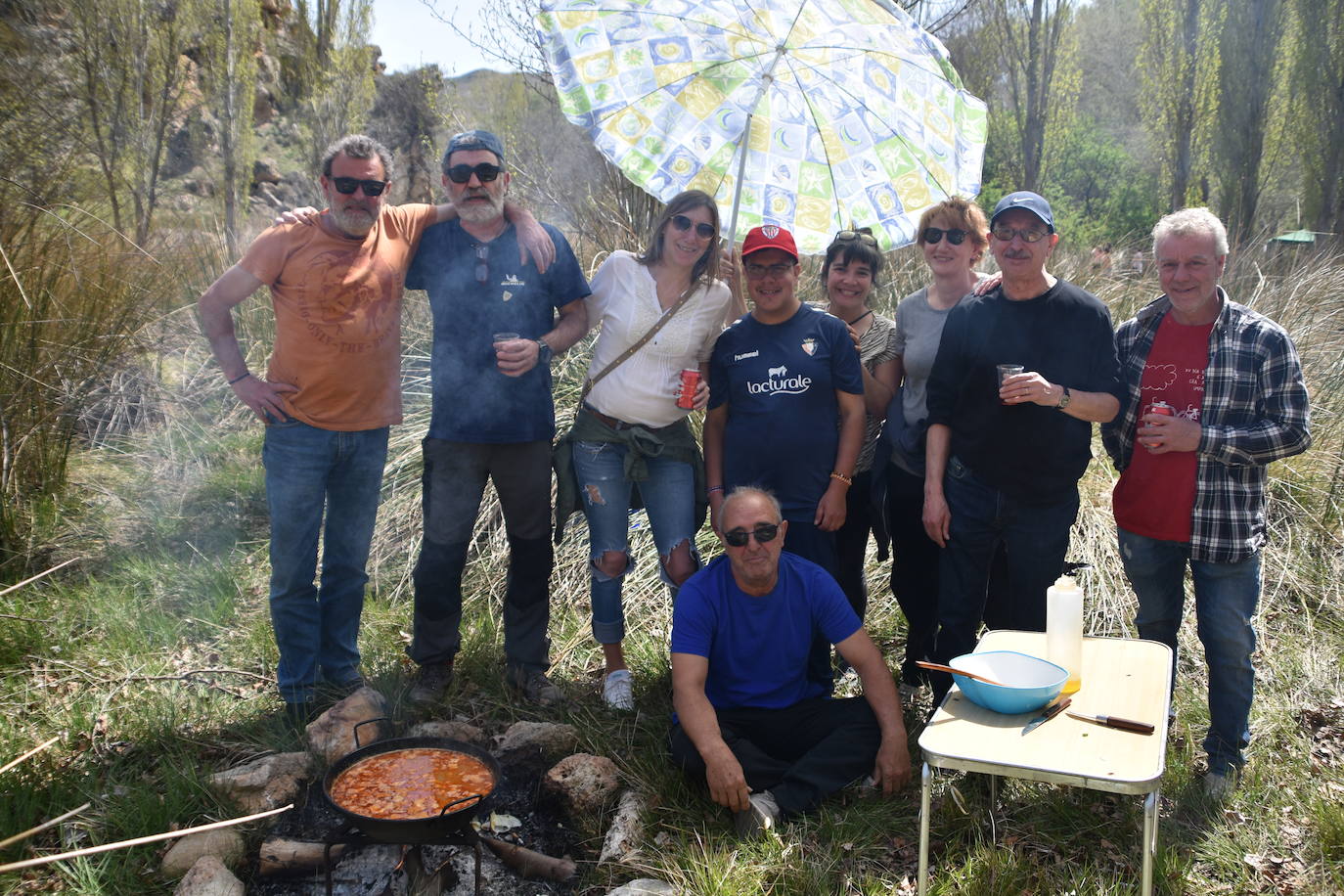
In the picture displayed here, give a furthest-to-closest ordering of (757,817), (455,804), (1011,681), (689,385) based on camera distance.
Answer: (689,385) → (757,817) → (1011,681) → (455,804)

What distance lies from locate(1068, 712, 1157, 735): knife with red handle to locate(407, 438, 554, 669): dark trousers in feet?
7.39

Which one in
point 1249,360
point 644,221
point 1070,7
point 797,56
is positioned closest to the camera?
point 1249,360

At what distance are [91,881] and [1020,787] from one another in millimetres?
3101

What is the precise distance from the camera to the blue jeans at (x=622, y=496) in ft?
12.7

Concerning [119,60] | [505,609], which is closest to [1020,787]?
[505,609]

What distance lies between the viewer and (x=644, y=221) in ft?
24.2

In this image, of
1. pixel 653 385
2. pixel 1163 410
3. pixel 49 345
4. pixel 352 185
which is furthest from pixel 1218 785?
pixel 49 345

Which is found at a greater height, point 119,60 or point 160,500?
point 119,60

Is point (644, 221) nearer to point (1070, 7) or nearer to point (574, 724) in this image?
point (574, 724)

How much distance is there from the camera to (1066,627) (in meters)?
2.85

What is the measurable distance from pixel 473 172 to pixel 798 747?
249 centimetres

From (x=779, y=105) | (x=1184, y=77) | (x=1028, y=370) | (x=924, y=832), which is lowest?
(x=924, y=832)

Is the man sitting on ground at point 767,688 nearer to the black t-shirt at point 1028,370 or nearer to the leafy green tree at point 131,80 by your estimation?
the black t-shirt at point 1028,370

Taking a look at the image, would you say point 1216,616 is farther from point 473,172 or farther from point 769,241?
point 473,172
